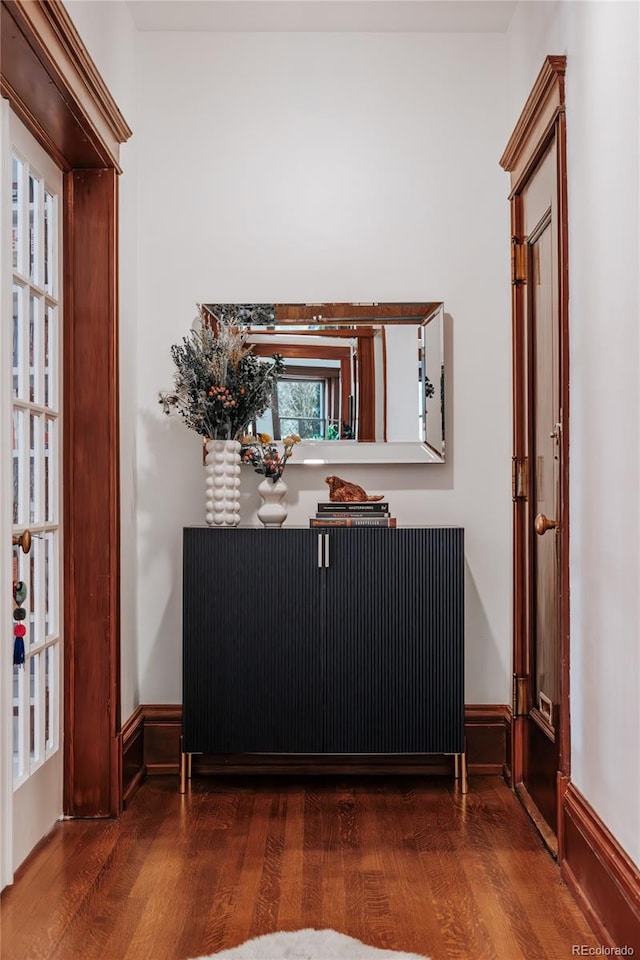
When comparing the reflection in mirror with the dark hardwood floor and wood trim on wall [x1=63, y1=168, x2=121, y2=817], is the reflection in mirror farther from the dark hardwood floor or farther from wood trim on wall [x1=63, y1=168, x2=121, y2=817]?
the dark hardwood floor

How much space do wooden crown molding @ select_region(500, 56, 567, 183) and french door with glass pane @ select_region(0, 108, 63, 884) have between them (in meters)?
1.48

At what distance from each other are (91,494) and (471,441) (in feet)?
4.76

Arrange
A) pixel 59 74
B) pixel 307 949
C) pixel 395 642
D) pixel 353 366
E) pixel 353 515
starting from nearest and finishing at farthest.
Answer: pixel 307 949 → pixel 59 74 → pixel 395 642 → pixel 353 515 → pixel 353 366

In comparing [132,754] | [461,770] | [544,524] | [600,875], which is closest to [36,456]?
[132,754]

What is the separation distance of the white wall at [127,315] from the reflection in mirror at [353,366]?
1.14 ft

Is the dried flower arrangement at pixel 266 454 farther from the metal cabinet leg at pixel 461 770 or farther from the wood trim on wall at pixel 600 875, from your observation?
the wood trim on wall at pixel 600 875

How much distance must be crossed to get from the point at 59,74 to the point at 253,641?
1832mm

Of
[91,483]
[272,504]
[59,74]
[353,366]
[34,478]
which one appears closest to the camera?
[59,74]

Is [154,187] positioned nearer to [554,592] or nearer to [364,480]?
[364,480]

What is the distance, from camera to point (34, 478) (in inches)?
105

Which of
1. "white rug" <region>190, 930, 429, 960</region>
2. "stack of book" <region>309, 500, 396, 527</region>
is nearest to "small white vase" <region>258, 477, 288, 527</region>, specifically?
"stack of book" <region>309, 500, 396, 527</region>

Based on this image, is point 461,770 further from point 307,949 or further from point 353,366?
point 353,366

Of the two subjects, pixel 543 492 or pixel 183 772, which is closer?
pixel 543 492

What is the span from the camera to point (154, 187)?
3484 millimetres
